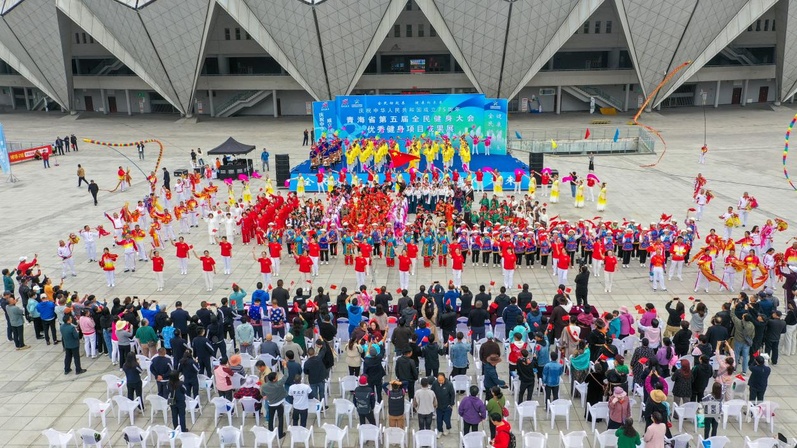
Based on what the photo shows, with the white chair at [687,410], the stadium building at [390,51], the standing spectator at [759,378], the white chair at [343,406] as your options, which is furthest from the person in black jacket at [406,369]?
the stadium building at [390,51]

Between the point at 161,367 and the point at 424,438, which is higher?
the point at 161,367

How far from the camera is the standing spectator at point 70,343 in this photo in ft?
46.6

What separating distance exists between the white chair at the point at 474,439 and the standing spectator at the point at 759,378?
554 centimetres

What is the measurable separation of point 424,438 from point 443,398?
82 cm

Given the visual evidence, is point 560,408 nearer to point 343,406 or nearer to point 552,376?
point 552,376

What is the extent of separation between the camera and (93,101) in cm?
6575

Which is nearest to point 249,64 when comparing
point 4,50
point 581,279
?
point 4,50

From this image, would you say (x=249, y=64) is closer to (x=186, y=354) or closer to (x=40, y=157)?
(x=40, y=157)

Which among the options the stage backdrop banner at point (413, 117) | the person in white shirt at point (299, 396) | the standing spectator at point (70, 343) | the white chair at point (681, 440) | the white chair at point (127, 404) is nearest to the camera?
the white chair at point (681, 440)

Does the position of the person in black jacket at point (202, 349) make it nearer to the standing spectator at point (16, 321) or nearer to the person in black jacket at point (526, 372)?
the standing spectator at point (16, 321)

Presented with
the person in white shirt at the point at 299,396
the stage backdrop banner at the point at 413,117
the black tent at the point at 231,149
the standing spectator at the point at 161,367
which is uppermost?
the stage backdrop banner at the point at 413,117

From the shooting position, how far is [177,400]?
466 inches

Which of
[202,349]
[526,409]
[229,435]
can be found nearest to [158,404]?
[202,349]

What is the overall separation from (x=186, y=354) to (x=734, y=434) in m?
10.1
